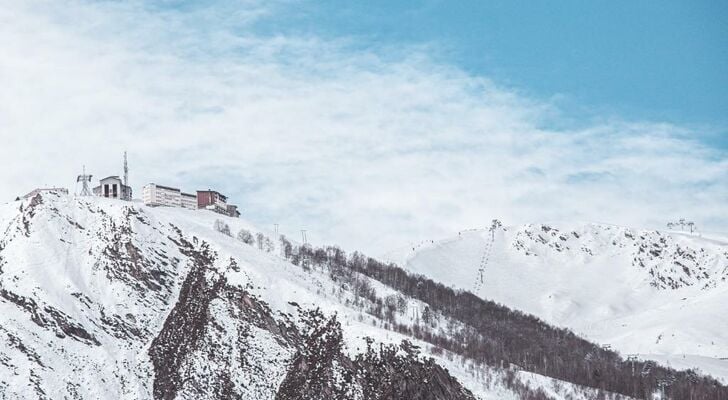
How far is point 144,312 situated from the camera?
456 feet

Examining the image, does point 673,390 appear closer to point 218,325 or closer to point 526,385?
point 526,385

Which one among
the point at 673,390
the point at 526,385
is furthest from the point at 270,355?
the point at 673,390

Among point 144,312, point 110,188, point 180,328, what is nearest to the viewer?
point 180,328

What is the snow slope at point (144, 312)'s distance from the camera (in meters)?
121

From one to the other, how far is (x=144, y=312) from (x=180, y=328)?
21.6ft

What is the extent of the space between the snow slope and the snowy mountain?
8.8 inches

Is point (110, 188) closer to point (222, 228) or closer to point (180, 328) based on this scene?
point (222, 228)

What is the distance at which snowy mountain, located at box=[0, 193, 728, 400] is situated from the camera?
402 feet

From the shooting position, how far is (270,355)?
5438 inches

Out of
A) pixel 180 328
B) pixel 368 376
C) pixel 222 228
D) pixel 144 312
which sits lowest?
pixel 368 376

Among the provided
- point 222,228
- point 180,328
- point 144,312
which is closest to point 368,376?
point 180,328

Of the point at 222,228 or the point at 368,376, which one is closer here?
the point at 368,376

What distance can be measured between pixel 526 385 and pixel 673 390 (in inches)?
2221

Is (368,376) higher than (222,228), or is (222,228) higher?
(222,228)
